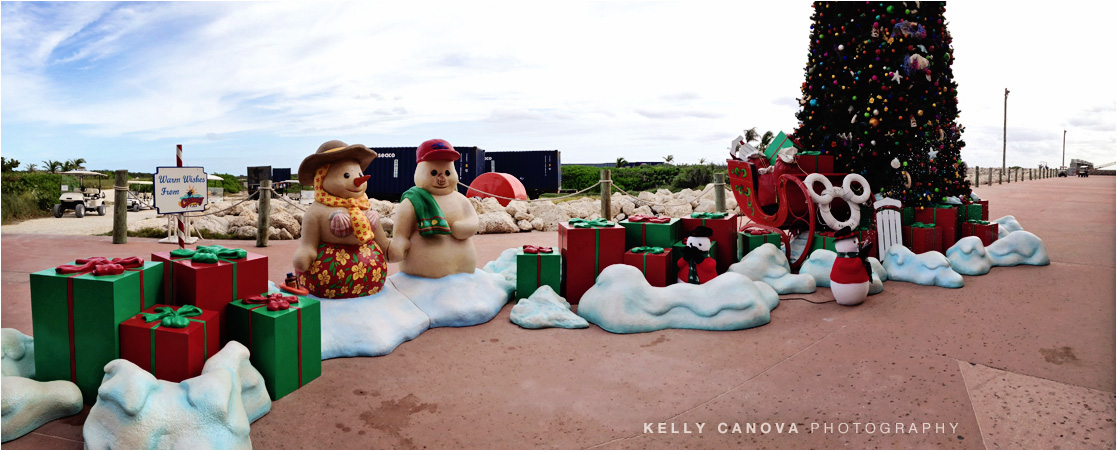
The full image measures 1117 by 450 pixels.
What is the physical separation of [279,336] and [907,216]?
264 inches

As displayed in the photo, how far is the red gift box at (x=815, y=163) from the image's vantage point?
23.7 feet

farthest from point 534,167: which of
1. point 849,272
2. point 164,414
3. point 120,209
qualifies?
point 164,414

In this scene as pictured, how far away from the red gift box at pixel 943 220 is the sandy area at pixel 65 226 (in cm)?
1316

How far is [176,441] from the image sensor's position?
102 inches

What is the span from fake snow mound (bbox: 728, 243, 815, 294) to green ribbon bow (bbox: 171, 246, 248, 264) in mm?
3829

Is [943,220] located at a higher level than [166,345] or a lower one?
higher

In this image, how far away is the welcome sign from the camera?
8602mm

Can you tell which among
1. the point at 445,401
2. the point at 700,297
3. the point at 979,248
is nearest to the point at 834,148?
the point at 979,248

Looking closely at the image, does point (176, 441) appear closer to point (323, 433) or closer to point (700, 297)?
point (323, 433)

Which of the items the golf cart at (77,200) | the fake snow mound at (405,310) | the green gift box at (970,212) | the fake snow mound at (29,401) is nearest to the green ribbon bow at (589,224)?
the fake snow mound at (405,310)

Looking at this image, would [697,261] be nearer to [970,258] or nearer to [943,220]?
[970,258]

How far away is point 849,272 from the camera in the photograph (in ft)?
16.6

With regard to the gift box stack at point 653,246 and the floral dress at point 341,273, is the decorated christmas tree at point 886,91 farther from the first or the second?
the floral dress at point 341,273

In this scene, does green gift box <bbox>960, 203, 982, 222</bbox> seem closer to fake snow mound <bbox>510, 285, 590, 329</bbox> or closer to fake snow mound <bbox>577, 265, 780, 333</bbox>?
fake snow mound <bbox>577, 265, 780, 333</bbox>
